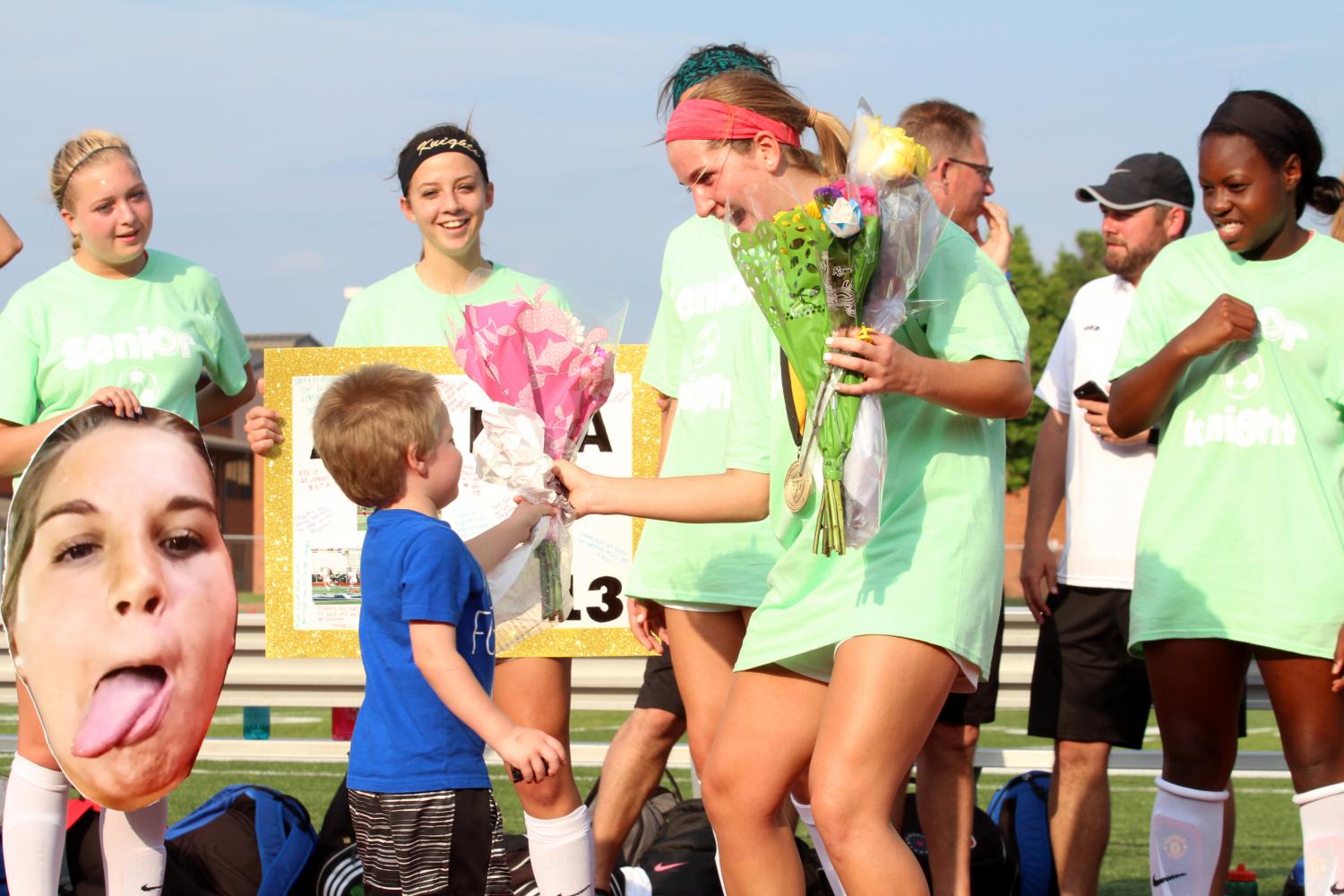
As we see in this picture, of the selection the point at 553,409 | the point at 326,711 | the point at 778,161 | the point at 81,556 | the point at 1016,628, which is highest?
the point at 778,161

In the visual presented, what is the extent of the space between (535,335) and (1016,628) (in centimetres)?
357

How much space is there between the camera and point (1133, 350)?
4.35 meters

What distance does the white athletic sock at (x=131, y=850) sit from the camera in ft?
14.1

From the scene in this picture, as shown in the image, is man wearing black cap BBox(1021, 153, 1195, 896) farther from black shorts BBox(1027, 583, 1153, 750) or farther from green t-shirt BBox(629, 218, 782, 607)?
green t-shirt BBox(629, 218, 782, 607)

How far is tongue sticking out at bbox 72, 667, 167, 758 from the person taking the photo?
4.09 meters

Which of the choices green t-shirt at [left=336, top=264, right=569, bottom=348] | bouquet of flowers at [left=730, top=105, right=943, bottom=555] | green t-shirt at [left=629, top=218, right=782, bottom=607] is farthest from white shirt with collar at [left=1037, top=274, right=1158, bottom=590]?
bouquet of flowers at [left=730, top=105, right=943, bottom=555]

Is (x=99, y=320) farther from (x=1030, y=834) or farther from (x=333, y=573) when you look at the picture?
(x=1030, y=834)

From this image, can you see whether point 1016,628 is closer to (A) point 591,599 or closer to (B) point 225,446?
(A) point 591,599

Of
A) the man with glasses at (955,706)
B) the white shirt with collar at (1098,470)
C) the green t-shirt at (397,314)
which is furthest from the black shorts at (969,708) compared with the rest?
the green t-shirt at (397,314)

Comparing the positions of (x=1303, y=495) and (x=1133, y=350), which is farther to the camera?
(x=1133, y=350)

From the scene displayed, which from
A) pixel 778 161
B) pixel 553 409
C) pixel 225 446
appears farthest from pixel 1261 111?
pixel 225 446

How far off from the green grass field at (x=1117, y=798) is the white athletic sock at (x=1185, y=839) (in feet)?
5.25

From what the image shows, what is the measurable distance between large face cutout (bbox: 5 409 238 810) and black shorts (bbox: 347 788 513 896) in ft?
2.48

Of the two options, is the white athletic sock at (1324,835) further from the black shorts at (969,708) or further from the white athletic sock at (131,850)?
the white athletic sock at (131,850)
